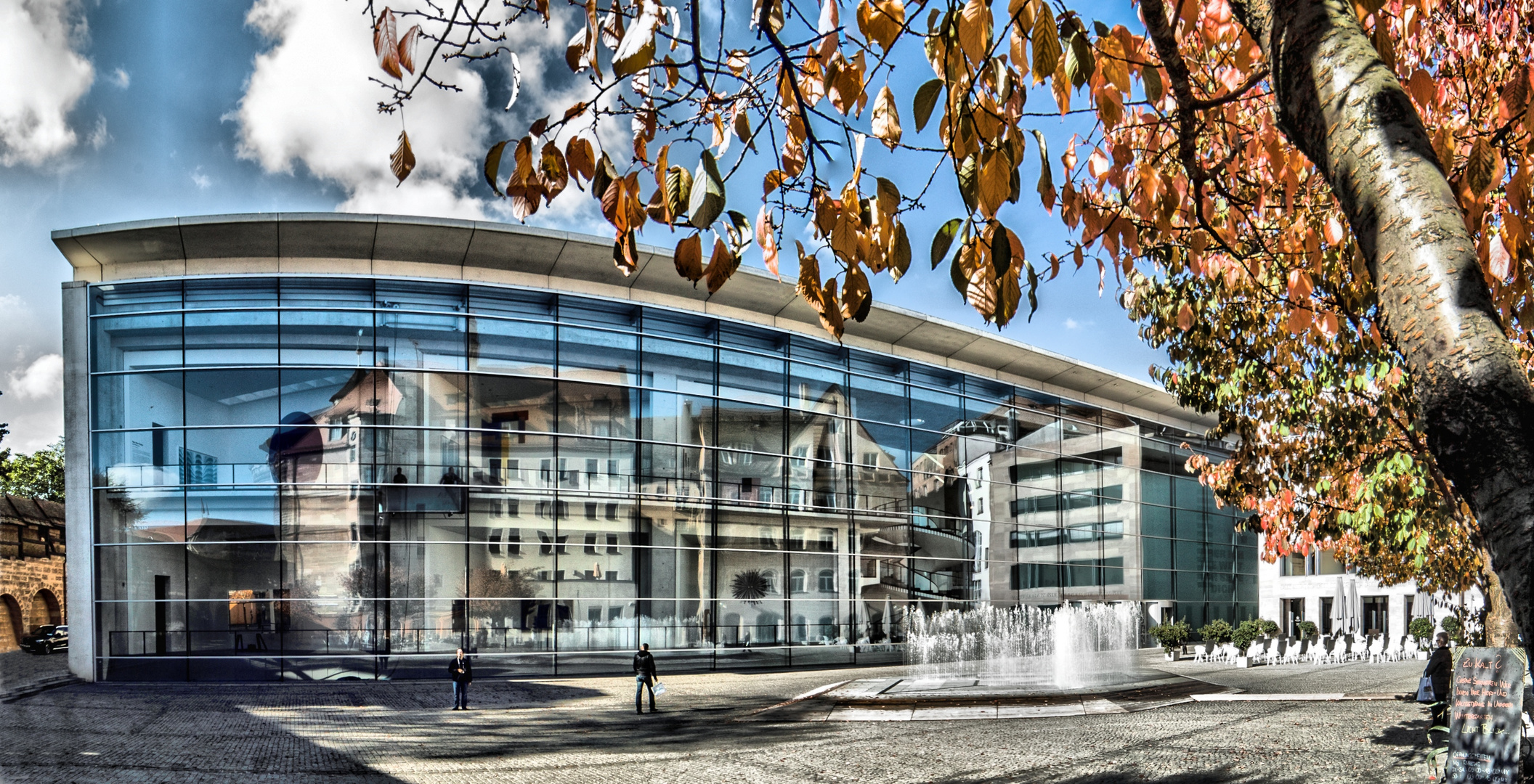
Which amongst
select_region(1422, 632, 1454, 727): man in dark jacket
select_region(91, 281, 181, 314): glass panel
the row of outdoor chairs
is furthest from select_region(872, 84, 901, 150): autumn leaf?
the row of outdoor chairs

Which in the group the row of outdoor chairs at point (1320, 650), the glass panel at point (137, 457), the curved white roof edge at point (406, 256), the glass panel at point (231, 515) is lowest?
the row of outdoor chairs at point (1320, 650)

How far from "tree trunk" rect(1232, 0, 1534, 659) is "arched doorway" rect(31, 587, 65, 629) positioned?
38146mm

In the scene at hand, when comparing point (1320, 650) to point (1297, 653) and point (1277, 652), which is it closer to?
point (1297, 653)

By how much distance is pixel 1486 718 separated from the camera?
8.74 metres

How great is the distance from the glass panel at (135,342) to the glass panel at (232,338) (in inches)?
15.2

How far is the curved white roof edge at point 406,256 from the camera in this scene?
2391 centimetres

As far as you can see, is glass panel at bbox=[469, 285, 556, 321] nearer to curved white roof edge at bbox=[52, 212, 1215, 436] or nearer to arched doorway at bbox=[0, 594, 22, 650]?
curved white roof edge at bbox=[52, 212, 1215, 436]

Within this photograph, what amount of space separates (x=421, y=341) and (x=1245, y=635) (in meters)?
27.9

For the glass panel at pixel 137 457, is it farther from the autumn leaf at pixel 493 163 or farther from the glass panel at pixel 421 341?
the autumn leaf at pixel 493 163

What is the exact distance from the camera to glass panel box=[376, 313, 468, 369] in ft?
80.3

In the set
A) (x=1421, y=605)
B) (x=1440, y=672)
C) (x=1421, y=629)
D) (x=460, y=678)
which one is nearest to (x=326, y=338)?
(x=460, y=678)

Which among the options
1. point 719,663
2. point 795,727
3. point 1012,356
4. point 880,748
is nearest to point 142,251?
point 719,663

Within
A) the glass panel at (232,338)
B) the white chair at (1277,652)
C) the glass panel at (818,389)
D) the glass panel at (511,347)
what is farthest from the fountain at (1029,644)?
the glass panel at (232,338)

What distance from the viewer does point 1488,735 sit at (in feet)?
28.6
